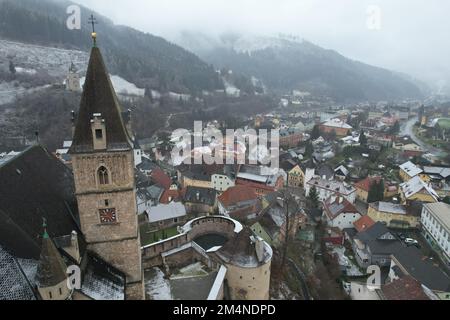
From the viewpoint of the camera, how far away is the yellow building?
183 ft

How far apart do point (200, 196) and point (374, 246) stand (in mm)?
23836

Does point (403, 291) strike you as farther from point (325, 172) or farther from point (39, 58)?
point (39, 58)

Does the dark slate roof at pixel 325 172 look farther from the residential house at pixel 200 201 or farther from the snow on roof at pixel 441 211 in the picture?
the residential house at pixel 200 201

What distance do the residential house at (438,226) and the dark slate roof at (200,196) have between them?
102 feet

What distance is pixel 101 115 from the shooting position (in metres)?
20.5

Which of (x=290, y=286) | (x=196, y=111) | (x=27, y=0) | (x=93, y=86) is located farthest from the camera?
(x=27, y=0)

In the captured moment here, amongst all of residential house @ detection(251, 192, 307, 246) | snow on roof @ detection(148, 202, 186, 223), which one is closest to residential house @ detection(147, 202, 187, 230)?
snow on roof @ detection(148, 202, 186, 223)

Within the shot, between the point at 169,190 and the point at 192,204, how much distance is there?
606 cm

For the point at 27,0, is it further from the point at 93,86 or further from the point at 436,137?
the point at 93,86

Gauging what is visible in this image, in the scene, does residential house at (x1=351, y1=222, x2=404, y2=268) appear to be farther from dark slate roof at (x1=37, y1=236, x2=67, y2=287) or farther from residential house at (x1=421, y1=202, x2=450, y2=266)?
Answer: dark slate roof at (x1=37, y1=236, x2=67, y2=287)

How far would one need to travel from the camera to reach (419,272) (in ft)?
125

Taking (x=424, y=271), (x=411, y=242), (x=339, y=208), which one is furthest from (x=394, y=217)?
(x=424, y=271)
